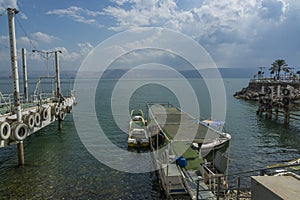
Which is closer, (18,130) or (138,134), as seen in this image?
(18,130)

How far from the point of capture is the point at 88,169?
1897 cm

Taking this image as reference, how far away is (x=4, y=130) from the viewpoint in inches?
664

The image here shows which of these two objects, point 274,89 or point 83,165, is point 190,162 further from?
point 274,89

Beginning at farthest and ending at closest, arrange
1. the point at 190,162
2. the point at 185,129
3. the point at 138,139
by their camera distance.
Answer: the point at 138,139
the point at 185,129
the point at 190,162

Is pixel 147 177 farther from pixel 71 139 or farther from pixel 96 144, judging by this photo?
pixel 71 139

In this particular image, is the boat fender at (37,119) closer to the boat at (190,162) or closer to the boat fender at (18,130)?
the boat fender at (18,130)

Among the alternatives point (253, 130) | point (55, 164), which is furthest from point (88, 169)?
point (253, 130)

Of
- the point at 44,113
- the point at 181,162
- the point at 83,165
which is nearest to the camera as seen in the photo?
the point at 181,162

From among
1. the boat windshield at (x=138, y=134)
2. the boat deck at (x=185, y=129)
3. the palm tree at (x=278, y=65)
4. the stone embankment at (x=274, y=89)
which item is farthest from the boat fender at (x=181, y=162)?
the palm tree at (x=278, y=65)

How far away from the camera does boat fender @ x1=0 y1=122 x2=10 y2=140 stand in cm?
1648

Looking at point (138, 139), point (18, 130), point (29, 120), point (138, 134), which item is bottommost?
point (138, 139)

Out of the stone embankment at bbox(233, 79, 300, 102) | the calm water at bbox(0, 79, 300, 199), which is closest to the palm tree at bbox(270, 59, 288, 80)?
the stone embankment at bbox(233, 79, 300, 102)

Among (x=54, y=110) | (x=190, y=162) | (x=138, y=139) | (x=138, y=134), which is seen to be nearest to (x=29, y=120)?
(x=54, y=110)

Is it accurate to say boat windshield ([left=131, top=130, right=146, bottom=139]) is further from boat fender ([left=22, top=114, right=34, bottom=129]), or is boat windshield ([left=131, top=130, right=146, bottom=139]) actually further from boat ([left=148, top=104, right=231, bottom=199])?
boat fender ([left=22, top=114, right=34, bottom=129])
